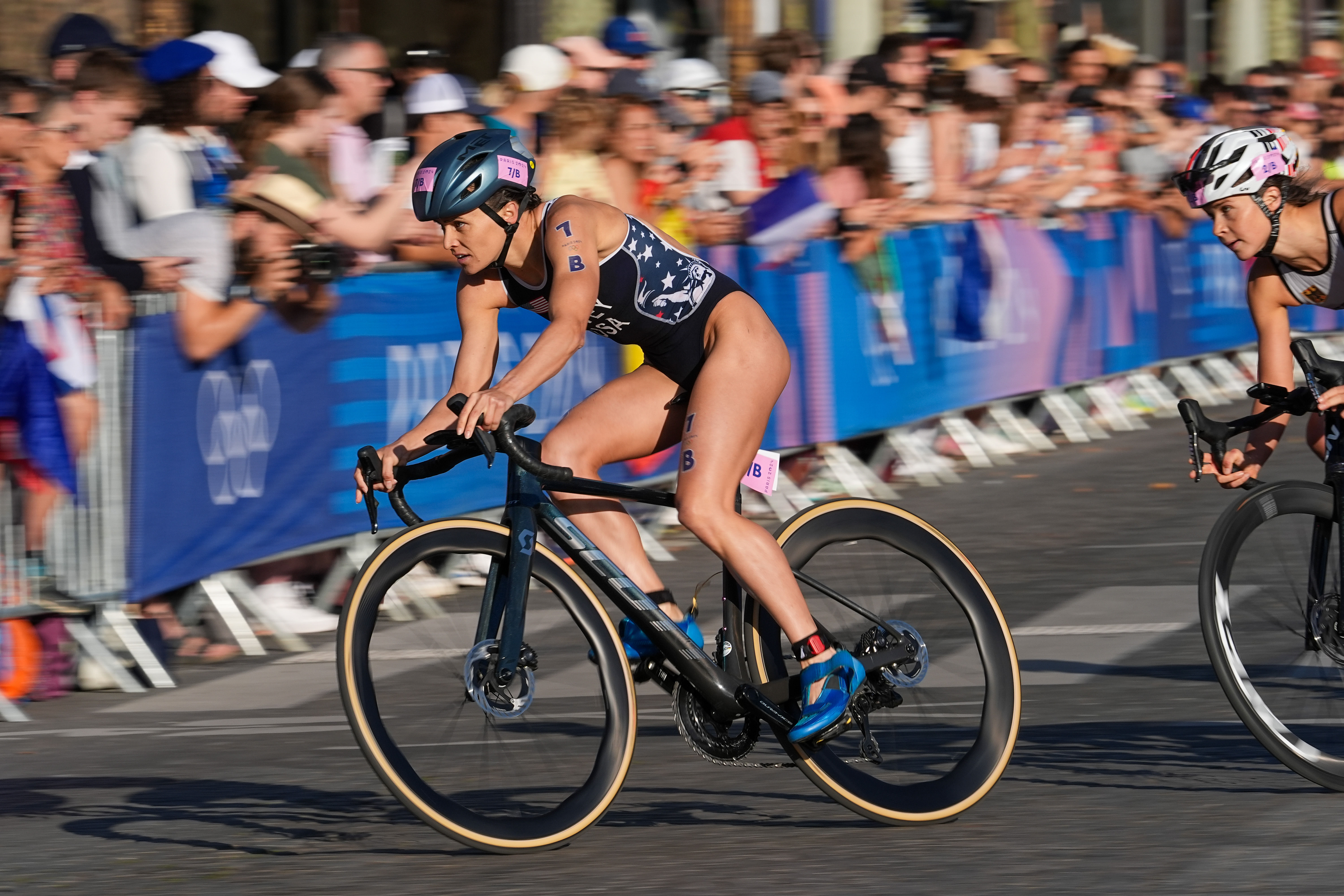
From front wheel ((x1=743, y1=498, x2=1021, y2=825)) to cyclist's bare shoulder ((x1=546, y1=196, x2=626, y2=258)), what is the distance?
0.86 m

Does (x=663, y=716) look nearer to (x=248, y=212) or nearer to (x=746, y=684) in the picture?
(x=746, y=684)

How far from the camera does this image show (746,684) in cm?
592

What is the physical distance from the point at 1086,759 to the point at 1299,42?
33480mm

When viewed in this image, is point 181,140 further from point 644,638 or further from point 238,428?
point 644,638

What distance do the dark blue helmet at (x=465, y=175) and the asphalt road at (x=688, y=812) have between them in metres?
1.63

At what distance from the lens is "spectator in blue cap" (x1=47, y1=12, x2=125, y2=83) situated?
10.3m

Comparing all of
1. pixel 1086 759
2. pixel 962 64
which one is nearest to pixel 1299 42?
pixel 962 64

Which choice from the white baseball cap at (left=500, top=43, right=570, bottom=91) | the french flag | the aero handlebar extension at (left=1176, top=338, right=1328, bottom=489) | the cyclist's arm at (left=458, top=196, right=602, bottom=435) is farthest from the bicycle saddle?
the white baseball cap at (left=500, top=43, right=570, bottom=91)

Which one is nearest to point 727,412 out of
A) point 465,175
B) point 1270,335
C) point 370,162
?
point 465,175

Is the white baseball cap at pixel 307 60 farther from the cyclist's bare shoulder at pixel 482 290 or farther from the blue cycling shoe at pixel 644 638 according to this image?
the blue cycling shoe at pixel 644 638

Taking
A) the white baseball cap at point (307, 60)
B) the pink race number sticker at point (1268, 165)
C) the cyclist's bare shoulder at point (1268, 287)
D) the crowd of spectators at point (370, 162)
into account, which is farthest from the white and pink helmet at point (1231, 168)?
the white baseball cap at point (307, 60)

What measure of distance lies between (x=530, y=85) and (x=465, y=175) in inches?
281

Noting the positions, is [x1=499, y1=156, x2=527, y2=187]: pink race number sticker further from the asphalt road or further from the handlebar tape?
the asphalt road

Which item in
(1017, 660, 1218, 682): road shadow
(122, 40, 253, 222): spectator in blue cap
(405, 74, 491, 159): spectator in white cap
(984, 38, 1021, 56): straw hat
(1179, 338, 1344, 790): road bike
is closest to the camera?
(1179, 338, 1344, 790): road bike
